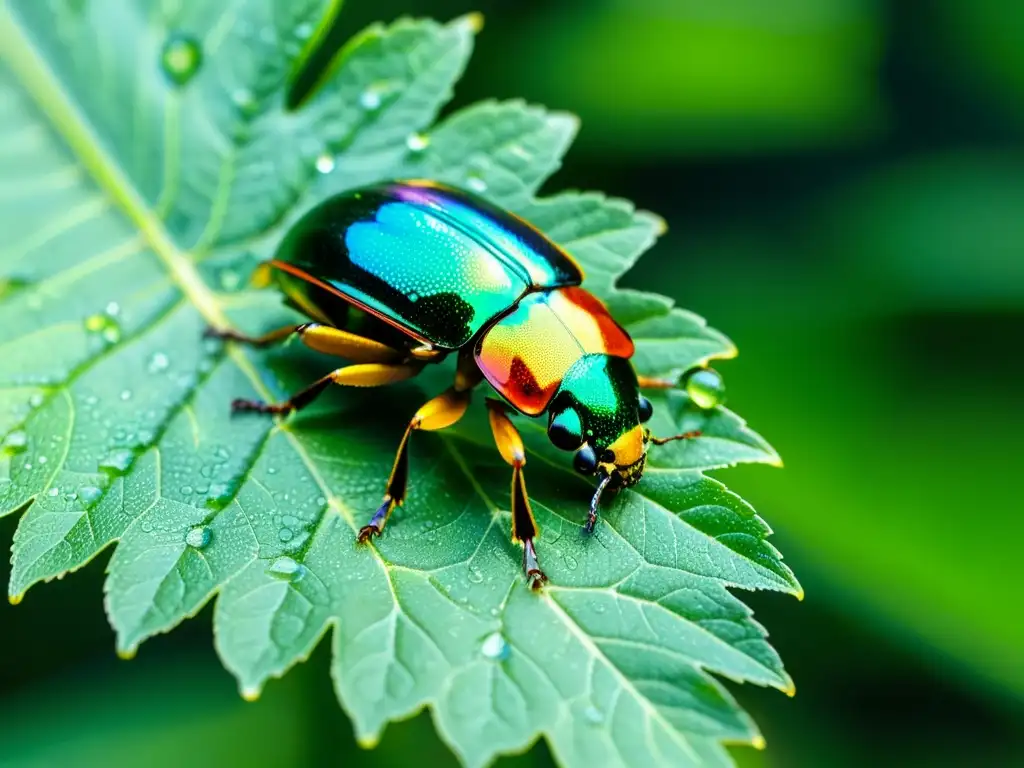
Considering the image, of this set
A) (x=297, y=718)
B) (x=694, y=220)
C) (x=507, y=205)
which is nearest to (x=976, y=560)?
(x=694, y=220)

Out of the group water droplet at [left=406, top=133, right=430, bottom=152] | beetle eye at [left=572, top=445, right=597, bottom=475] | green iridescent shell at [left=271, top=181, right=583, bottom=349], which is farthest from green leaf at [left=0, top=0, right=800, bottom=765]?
green iridescent shell at [left=271, top=181, right=583, bottom=349]

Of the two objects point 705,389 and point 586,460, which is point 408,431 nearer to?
point 586,460

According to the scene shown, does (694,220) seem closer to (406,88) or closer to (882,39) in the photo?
(882,39)

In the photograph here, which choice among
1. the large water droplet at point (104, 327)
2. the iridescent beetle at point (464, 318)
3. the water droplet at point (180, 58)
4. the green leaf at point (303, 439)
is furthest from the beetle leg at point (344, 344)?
the water droplet at point (180, 58)

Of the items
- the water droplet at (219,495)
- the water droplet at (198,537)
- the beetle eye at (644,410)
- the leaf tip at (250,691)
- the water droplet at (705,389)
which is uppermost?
the water droplet at (705,389)

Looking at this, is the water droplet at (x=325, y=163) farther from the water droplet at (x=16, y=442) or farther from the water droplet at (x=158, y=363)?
the water droplet at (x=16, y=442)

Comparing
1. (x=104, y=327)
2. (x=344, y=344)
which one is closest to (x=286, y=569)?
(x=344, y=344)
